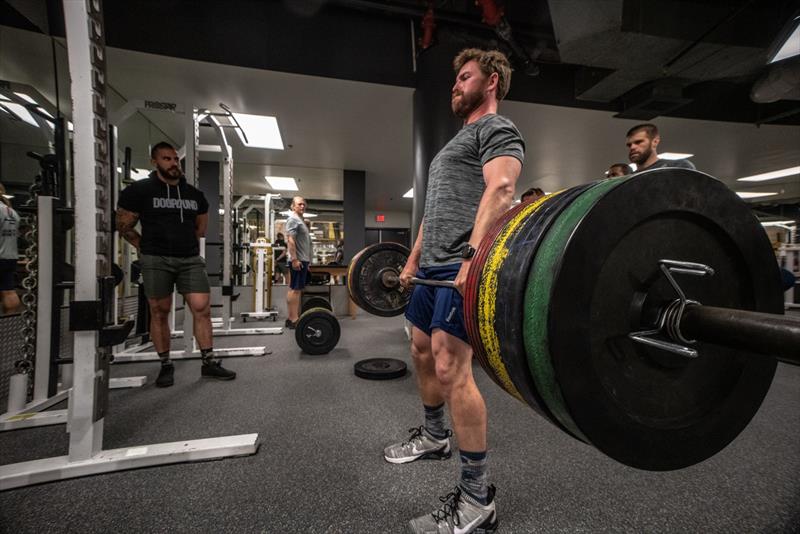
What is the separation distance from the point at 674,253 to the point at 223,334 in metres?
3.28

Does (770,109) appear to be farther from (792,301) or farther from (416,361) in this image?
(416,361)

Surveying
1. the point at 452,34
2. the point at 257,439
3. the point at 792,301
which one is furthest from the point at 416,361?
the point at 792,301

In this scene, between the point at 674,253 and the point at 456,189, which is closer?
the point at 674,253

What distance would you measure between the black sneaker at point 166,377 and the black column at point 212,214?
339 cm

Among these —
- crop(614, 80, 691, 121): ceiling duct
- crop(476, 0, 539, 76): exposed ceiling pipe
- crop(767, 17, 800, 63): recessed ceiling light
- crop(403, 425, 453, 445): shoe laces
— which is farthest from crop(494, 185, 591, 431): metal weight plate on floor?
crop(614, 80, 691, 121): ceiling duct

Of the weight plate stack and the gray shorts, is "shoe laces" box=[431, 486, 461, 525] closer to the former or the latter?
the weight plate stack

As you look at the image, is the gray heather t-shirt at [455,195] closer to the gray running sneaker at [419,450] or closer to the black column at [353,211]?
the gray running sneaker at [419,450]

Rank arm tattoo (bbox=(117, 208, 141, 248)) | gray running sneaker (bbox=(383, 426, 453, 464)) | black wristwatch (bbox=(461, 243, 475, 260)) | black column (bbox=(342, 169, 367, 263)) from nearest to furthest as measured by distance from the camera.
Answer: black wristwatch (bbox=(461, 243, 475, 260))
gray running sneaker (bbox=(383, 426, 453, 464))
arm tattoo (bbox=(117, 208, 141, 248))
black column (bbox=(342, 169, 367, 263))

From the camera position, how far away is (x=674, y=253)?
1.56 feet

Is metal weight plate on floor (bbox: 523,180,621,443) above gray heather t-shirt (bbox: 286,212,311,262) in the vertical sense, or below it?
below

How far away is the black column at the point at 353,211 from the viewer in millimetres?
5891

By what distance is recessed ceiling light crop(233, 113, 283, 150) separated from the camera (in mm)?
3721

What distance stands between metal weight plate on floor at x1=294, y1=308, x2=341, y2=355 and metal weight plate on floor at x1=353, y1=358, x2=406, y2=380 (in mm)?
464

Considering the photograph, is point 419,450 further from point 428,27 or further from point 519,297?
point 428,27
